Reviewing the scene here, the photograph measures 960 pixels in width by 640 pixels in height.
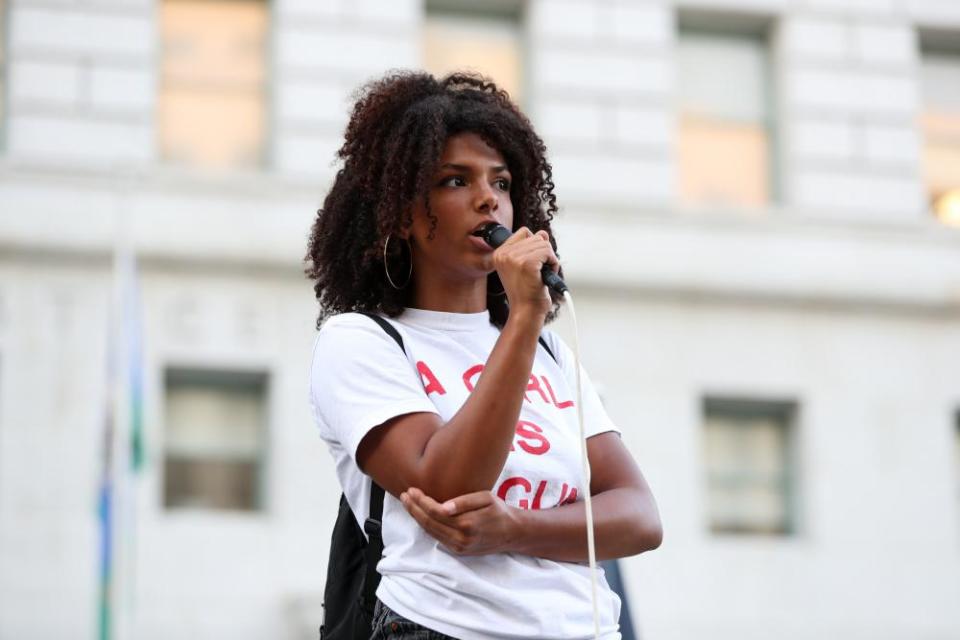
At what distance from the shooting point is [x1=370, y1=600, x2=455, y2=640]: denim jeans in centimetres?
285

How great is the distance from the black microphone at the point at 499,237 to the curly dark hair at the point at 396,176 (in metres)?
0.11

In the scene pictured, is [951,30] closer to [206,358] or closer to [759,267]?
[759,267]

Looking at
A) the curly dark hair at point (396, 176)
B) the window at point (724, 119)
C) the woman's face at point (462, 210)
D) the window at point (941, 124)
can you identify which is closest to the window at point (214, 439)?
the window at point (724, 119)

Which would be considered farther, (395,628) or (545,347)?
(545,347)

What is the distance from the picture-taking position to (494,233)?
3.09 meters

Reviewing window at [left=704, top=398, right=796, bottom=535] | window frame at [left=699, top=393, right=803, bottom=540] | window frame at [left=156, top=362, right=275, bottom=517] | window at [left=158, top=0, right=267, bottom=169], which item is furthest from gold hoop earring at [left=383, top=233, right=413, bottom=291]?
window at [left=704, top=398, right=796, bottom=535]

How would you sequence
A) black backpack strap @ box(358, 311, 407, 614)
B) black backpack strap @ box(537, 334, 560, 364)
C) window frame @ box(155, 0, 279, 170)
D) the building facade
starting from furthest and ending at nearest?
window frame @ box(155, 0, 279, 170), the building facade, black backpack strap @ box(537, 334, 560, 364), black backpack strap @ box(358, 311, 407, 614)

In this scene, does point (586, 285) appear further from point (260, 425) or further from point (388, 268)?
point (388, 268)

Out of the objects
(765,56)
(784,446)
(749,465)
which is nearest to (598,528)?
(749,465)

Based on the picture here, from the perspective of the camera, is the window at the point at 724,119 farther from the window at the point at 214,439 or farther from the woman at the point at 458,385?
the woman at the point at 458,385

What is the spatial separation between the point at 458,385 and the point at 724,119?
39.0ft

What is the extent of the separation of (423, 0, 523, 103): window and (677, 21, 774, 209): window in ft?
5.24

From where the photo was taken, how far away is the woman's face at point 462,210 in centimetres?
314

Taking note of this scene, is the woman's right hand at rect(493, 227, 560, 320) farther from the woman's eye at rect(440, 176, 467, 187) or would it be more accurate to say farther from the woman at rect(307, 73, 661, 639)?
the woman's eye at rect(440, 176, 467, 187)
